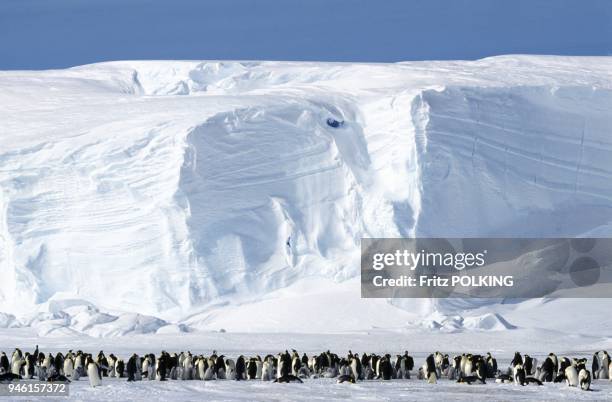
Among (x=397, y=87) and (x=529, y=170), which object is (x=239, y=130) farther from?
(x=529, y=170)

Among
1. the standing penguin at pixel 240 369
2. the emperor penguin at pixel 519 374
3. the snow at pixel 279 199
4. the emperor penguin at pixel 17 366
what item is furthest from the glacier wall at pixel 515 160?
the emperor penguin at pixel 17 366

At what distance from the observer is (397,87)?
154 ft

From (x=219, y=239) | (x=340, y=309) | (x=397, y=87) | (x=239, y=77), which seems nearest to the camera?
(x=340, y=309)

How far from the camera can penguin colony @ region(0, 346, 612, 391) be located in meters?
26.8

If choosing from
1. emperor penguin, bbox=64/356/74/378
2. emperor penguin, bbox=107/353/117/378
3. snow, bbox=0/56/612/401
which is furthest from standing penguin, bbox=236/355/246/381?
snow, bbox=0/56/612/401

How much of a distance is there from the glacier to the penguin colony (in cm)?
1145

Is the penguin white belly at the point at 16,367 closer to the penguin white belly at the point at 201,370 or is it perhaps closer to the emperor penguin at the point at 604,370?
the penguin white belly at the point at 201,370

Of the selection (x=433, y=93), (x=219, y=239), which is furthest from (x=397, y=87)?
(x=219, y=239)

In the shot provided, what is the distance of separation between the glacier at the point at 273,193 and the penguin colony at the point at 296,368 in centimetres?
1145

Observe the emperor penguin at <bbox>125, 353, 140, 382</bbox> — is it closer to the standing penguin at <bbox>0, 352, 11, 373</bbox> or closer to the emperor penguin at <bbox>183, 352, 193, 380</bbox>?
the emperor penguin at <bbox>183, 352, 193, 380</bbox>

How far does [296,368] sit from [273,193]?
16.4 meters

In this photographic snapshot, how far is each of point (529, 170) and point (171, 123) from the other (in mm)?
12200

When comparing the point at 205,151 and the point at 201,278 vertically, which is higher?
the point at 205,151

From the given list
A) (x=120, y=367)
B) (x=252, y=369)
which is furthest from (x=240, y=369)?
(x=120, y=367)
